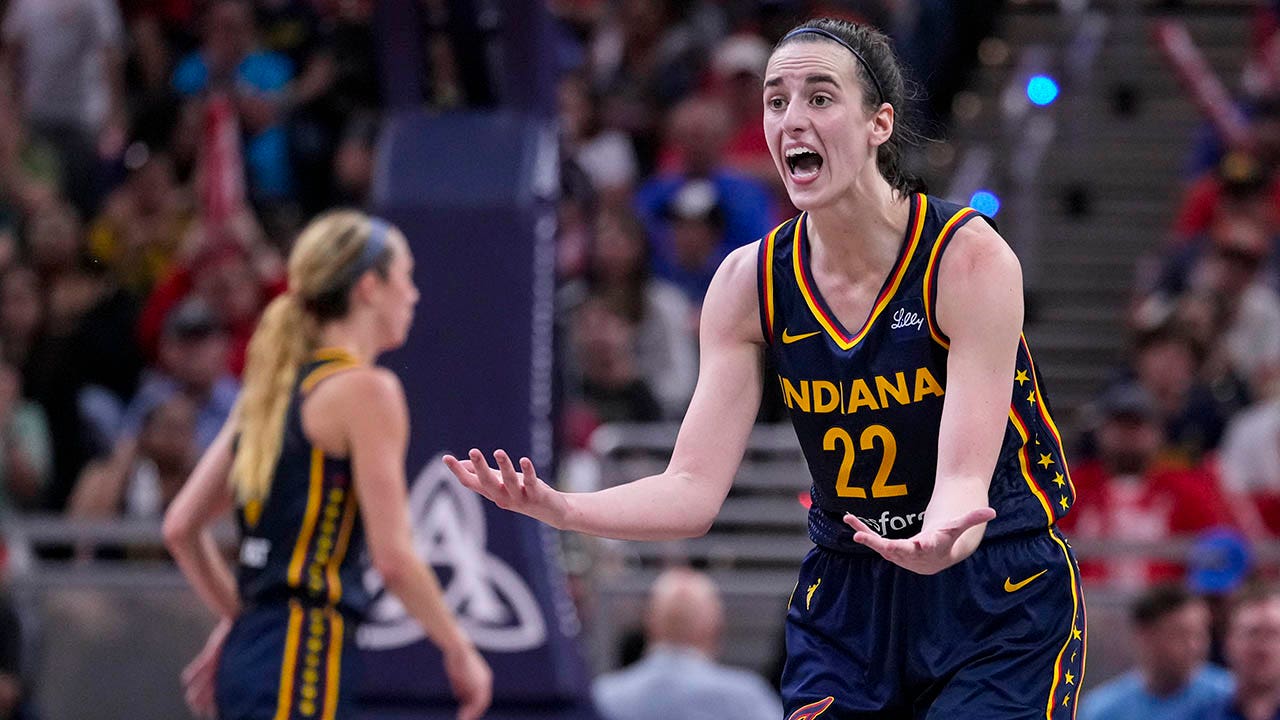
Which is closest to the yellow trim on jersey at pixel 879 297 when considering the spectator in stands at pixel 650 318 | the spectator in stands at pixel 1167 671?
the spectator in stands at pixel 1167 671

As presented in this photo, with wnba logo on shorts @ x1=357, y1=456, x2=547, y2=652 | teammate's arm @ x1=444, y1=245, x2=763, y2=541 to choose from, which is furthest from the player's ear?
wnba logo on shorts @ x1=357, y1=456, x2=547, y2=652

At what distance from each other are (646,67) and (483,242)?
18.8 feet

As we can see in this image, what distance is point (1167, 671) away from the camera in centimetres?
721

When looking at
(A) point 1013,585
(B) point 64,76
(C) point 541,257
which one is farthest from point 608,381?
(A) point 1013,585

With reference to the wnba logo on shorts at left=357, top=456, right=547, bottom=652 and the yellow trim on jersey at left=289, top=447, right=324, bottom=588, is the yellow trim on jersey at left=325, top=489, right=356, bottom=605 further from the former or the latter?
the wnba logo on shorts at left=357, top=456, right=547, bottom=652

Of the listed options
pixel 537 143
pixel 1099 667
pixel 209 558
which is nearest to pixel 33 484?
pixel 537 143

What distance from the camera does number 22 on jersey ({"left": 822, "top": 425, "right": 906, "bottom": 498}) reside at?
3.67m

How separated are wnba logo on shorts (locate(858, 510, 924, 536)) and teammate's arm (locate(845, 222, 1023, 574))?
16 centimetres

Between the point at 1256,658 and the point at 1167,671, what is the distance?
438 millimetres

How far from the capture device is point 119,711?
26.9ft

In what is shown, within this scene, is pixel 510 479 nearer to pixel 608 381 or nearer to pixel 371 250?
pixel 371 250

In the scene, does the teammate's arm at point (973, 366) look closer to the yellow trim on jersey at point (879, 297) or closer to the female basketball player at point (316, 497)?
the yellow trim on jersey at point (879, 297)

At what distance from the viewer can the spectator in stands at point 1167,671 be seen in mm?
7148

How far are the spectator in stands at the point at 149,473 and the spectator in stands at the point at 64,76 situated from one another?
3274mm
